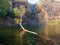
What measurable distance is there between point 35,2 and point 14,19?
1.91m

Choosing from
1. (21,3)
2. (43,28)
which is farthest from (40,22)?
(21,3)

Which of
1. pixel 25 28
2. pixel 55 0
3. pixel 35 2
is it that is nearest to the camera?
pixel 25 28

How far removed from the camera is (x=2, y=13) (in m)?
14.5

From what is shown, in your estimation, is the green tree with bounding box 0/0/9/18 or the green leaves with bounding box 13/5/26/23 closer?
the green leaves with bounding box 13/5/26/23

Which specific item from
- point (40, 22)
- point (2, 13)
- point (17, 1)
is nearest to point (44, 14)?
point (40, 22)

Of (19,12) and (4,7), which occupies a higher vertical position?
(4,7)

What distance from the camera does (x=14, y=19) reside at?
14.3m

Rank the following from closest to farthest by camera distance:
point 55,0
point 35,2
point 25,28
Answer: point 25,28, point 35,2, point 55,0

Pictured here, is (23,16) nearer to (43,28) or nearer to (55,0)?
(43,28)

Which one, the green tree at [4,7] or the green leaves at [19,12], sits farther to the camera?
the green tree at [4,7]

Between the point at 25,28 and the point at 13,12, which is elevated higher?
the point at 13,12

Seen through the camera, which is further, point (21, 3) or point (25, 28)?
point (21, 3)

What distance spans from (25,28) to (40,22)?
60.8 inches

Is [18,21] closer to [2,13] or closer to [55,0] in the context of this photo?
[2,13]
